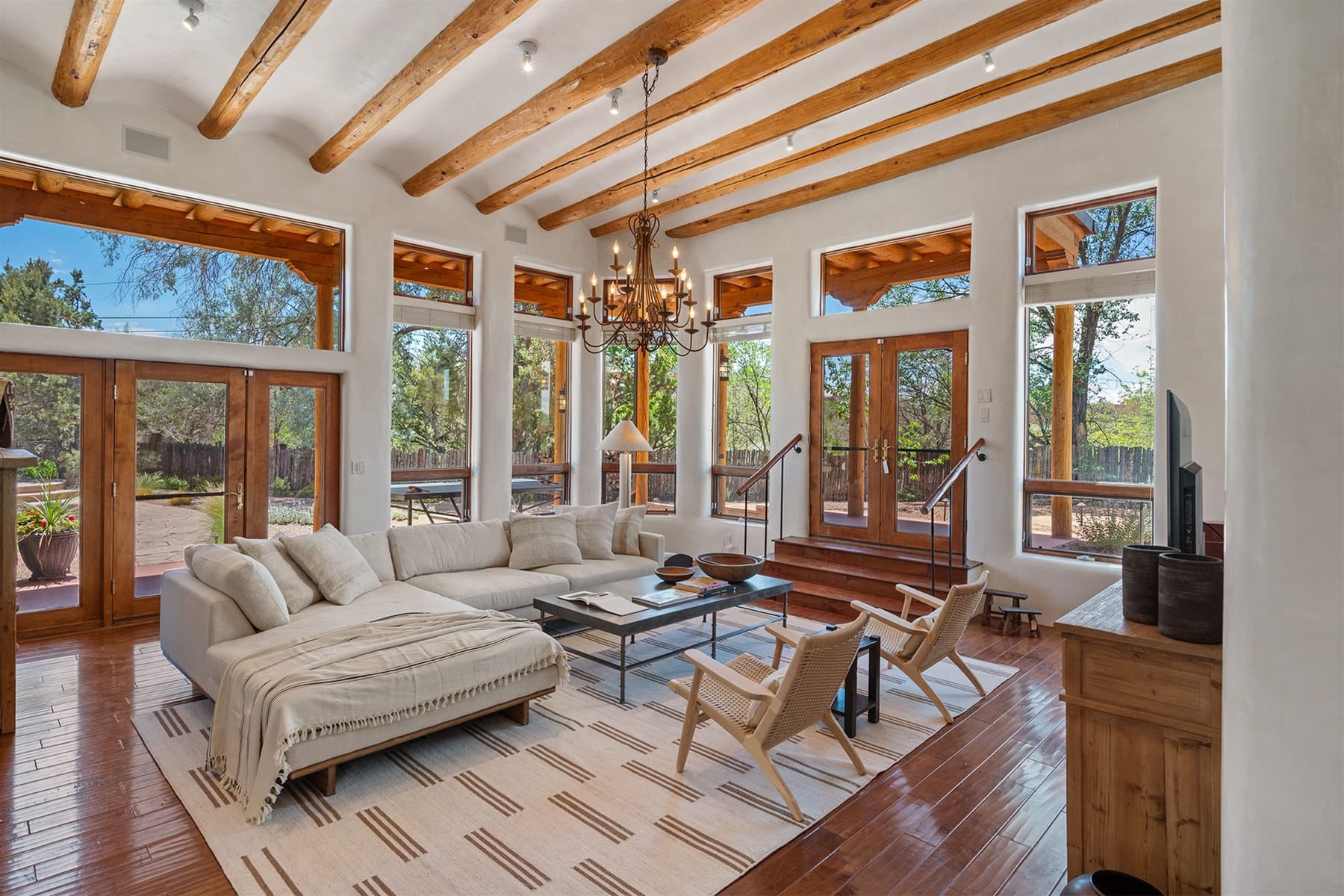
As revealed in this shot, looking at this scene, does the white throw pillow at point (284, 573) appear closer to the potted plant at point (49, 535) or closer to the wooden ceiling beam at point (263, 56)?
the potted plant at point (49, 535)

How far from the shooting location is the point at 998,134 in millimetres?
5371

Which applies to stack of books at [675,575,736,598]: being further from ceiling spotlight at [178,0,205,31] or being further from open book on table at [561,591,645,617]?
ceiling spotlight at [178,0,205,31]

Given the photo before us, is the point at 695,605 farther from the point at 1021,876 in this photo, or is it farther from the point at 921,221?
the point at 921,221

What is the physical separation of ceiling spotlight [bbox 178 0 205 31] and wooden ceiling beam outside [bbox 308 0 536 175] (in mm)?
1033

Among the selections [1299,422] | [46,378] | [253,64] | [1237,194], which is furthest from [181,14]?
[1299,422]

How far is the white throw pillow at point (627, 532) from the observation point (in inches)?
229

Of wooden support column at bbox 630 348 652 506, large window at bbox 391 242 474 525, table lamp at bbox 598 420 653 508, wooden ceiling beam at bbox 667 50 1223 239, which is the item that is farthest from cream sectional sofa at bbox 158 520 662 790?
wooden ceiling beam at bbox 667 50 1223 239

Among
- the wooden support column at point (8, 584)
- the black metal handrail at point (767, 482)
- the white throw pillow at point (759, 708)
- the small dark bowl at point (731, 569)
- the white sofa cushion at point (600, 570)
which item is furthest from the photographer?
the black metal handrail at point (767, 482)

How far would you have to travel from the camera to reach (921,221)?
606cm

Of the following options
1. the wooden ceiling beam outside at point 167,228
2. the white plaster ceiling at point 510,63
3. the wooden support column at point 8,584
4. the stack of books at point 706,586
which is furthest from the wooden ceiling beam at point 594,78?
the wooden support column at point 8,584

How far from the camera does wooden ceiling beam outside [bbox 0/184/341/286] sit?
4.84 metres

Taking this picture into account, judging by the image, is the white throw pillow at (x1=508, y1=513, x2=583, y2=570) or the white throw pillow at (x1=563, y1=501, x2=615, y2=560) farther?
the white throw pillow at (x1=563, y1=501, x2=615, y2=560)

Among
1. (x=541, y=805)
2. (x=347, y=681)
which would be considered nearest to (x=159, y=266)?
(x=347, y=681)

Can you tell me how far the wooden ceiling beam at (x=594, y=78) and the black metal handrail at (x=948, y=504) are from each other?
3.62 metres
